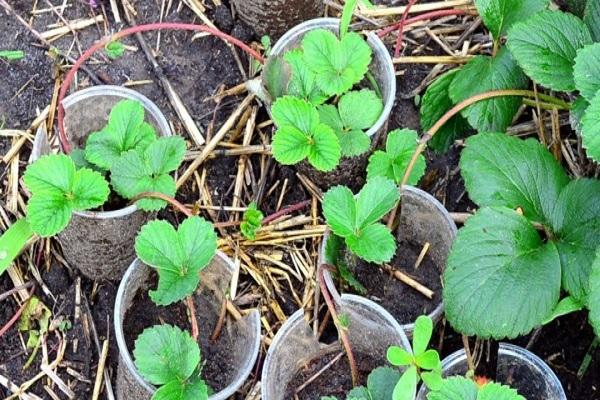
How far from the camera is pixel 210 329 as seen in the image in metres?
1.79

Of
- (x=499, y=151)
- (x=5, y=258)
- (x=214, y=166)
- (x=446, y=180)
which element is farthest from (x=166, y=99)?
(x=499, y=151)

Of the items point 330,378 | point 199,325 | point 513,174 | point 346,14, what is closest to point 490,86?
point 513,174

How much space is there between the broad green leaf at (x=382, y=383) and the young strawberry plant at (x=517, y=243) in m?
0.14

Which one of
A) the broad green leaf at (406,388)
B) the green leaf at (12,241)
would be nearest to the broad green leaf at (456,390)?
the broad green leaf at (406,388)

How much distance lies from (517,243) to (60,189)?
83 cm

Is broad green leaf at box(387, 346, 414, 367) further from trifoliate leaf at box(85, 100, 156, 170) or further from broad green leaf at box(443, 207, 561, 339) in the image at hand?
trifoliate leaf at box(85, 100, 156, 170)

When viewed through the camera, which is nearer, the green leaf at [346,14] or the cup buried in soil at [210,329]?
the cup buried in soil at [210,329]

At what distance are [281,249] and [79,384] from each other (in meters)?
0.51

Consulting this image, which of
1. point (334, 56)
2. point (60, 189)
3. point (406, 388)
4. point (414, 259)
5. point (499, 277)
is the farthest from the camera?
point (414, 259)

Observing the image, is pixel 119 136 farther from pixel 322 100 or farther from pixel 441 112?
pixel 441 112

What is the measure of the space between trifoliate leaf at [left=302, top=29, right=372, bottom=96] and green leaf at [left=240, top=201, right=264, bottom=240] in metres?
0.29

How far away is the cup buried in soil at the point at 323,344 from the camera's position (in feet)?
5.30

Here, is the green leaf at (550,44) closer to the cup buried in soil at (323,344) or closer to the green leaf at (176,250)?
the cup buried in soil at (323,344)

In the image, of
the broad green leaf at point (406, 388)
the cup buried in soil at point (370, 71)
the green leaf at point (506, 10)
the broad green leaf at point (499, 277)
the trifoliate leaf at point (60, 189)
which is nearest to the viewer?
the broad green leaf at point (406, 388)
